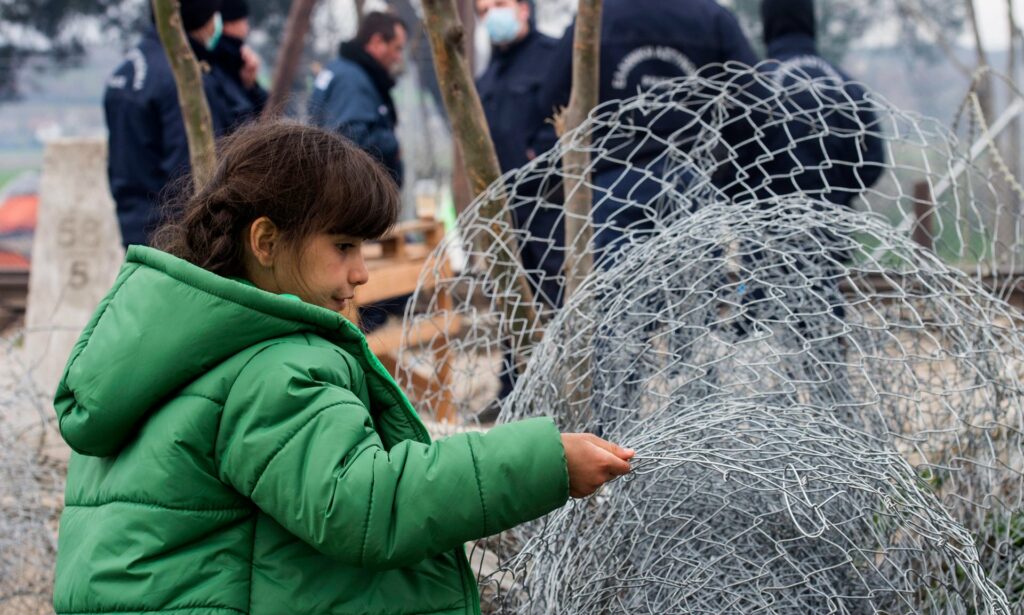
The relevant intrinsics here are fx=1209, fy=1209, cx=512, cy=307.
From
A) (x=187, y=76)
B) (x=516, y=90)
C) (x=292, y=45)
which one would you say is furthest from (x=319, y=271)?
(x=292, y=45)

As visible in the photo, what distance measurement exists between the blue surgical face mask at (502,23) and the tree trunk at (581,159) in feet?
6.23

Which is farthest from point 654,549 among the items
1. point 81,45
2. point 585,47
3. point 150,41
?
point 81,45

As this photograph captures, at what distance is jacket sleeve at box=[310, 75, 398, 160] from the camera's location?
4.66 meters

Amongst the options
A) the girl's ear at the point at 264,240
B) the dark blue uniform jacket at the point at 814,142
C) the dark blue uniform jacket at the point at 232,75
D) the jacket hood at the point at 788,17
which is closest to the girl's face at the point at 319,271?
the girl's ear at the point at 264,240

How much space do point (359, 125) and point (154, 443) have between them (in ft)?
10.9

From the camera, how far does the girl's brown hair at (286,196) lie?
1524mm

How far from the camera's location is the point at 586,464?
143cm

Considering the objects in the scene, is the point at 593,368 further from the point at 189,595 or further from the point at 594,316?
the point at 189,595

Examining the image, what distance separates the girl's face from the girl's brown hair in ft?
0.04

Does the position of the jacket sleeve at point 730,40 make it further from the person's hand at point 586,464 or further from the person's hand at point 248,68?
the person's hand at point 586,464

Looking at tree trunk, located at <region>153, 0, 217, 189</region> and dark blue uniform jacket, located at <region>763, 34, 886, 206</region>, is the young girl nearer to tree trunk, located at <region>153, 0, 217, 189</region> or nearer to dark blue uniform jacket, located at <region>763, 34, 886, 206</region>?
tree trunk, located at <region>153, 0, 217, 189</region>

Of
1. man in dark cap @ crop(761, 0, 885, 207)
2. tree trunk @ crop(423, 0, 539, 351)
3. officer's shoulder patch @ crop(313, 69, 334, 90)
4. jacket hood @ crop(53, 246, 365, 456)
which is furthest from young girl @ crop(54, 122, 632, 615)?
officer's shoulder patch @ crop(313, 69, 334, 90)

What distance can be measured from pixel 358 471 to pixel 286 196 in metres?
0.39

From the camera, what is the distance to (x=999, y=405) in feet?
7.01
